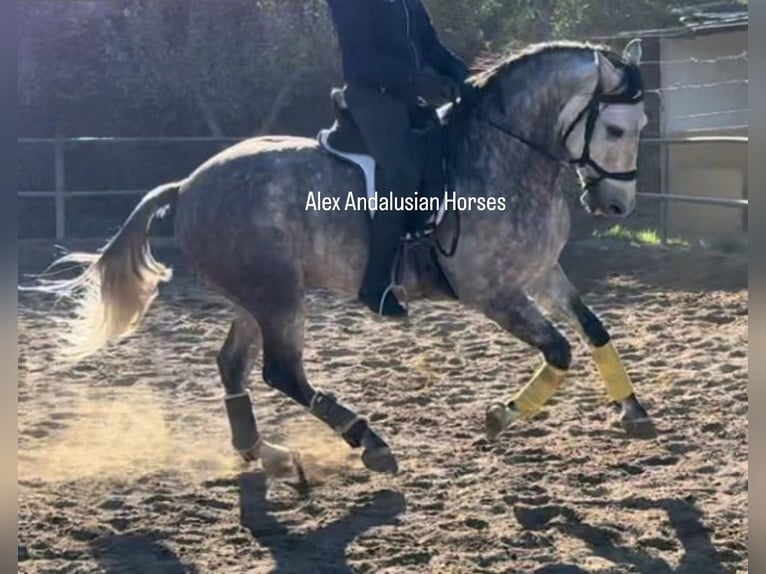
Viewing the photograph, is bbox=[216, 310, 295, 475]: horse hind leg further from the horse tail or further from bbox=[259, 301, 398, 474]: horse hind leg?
the horse tail

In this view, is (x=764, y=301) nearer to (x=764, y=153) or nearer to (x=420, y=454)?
(x=764, y=153)

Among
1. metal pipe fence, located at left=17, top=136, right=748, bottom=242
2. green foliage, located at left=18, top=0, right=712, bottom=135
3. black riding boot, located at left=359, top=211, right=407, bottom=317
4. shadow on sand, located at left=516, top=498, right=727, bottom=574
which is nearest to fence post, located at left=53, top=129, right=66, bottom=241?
metal pipe fence, located at left=17, top=136, right=748, bottom=242

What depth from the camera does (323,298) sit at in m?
8.20

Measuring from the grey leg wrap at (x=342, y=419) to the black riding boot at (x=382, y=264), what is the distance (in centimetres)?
39

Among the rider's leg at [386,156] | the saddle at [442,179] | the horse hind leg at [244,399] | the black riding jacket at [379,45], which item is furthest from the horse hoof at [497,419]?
the black riding jacket at [379,45]

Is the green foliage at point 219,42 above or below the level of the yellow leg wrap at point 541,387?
above

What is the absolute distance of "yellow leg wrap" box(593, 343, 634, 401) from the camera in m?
4.12

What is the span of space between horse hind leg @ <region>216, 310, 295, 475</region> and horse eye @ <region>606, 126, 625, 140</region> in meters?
1.52

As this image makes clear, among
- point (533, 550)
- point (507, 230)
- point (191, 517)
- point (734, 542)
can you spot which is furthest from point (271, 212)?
point (734, 542)

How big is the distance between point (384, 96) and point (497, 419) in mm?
1220

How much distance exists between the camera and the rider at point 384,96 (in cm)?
397

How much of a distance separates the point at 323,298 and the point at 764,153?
712 cm

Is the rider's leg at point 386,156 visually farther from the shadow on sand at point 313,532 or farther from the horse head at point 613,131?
the shadow on sand at point 313,532

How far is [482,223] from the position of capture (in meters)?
4.10
